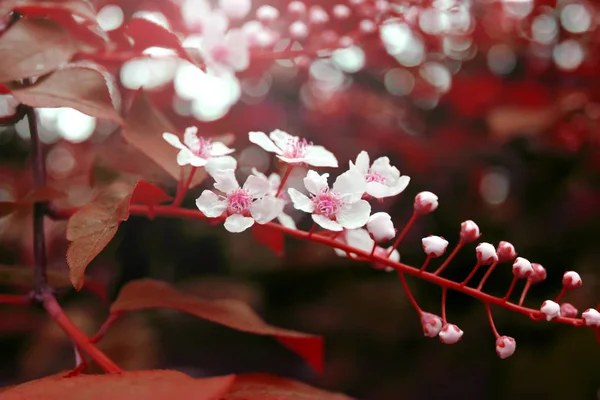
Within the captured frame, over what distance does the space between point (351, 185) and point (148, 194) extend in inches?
10.0

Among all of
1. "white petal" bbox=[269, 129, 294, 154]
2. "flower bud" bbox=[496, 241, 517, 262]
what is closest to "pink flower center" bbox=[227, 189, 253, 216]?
"white petal" bbox=[269, 129, 294, 154]

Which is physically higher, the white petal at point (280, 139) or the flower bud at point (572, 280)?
the white petal at point (280, 139)

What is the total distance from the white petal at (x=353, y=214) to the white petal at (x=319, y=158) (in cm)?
6

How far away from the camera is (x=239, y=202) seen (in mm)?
696

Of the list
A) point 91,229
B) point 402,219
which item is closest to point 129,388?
point 91,229

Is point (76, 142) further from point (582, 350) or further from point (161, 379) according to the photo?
point (582, 350)

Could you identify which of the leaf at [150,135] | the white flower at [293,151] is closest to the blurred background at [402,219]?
the leaf at [150,135]

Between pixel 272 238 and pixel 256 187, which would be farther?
pixel 272 238

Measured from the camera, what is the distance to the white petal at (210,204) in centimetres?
69

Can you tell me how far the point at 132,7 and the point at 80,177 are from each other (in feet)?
1.61

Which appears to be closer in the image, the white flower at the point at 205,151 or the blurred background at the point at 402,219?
the white flower at the point at 205,151

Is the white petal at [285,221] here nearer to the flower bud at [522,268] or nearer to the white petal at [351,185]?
the white petal at [351,185]

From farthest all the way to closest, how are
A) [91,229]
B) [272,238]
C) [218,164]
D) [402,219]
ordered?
[402,219], [272,238], [218,164], [91,229]

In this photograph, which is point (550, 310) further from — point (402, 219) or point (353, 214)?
point (402, 219)
